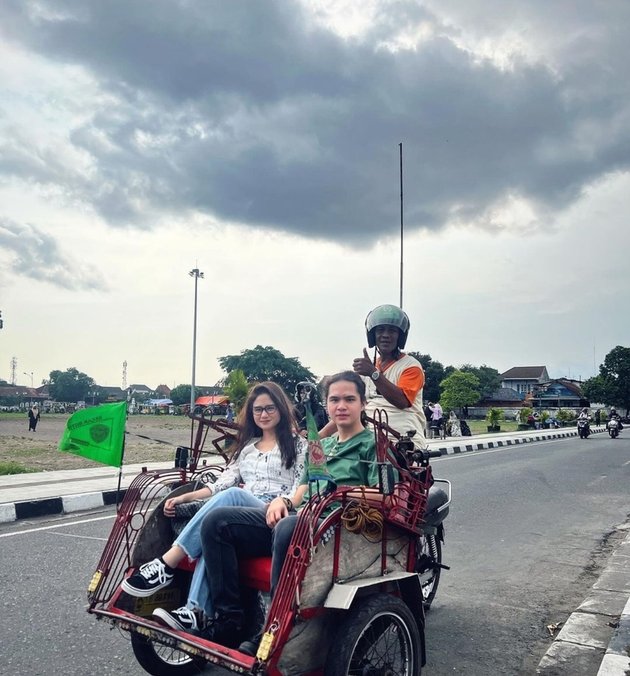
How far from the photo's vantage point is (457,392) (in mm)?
75500

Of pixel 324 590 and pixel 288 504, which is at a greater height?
pixel 288 504

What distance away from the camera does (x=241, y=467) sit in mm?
3729

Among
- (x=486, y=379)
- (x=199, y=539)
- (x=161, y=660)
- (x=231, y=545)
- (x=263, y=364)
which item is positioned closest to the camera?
(x=231, y=545)

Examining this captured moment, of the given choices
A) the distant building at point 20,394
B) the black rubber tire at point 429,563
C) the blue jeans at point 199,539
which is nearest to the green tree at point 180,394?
the distant building at point 20,394

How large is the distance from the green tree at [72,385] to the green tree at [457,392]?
5753 centimetres

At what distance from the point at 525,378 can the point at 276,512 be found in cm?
12423

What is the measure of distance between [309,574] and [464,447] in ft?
61.4

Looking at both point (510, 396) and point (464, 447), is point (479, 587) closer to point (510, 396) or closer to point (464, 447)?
point (464, 447)

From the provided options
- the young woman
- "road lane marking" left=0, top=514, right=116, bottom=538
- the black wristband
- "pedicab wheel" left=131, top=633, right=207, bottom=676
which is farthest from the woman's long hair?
"road lane marking" left=0, top=514, right=116, bottom=538

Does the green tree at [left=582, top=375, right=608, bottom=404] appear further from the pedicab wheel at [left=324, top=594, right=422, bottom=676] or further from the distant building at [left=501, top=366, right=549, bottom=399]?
the pedicab wheel at [left=324, top=594, right=422, bottom=676]

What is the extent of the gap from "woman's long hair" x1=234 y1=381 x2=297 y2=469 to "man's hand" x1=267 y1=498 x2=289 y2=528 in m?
0.53

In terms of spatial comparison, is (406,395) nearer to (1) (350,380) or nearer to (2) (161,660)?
(1) (350,380)

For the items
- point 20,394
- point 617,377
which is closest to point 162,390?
point 20,394

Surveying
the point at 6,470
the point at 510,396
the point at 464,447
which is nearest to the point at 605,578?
Answer: the point at 6,470
